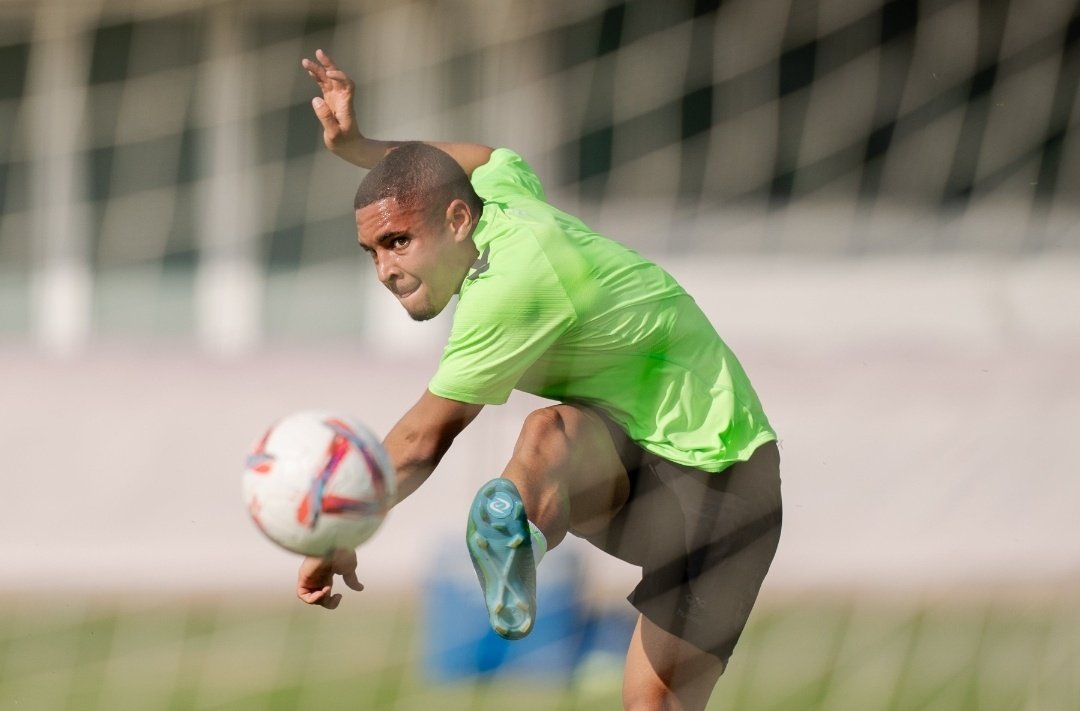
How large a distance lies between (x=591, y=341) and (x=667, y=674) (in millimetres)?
886

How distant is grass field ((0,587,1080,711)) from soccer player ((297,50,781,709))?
1441 mm

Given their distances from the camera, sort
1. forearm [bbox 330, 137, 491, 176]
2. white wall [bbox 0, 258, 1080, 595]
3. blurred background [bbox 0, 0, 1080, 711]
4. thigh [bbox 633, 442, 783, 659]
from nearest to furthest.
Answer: thigh [bbox 633, 442, 783, 659] → forearm [bbox 330, 137, 491, 176] → blurred background [bbox 0, 0, 1080, 711] → white wall [bbox 0, 258, 1080, 595]

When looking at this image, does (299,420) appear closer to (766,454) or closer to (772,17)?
(766,454)

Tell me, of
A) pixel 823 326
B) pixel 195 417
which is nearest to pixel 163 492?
pixel 195 417

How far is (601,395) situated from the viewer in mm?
3889

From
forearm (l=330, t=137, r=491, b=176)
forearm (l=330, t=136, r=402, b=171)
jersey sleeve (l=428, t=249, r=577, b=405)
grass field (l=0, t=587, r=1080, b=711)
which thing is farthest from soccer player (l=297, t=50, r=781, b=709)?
grass field (l=0, t=587, r=1080, b=711)

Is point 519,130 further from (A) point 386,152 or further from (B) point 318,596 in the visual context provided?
(B) point 318,596

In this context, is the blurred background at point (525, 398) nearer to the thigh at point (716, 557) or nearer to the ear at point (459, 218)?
the thigh at point (716, 557)

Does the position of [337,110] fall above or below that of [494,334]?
above

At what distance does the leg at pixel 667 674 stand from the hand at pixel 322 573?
34.6 inches

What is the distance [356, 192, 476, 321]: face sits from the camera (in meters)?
3.75

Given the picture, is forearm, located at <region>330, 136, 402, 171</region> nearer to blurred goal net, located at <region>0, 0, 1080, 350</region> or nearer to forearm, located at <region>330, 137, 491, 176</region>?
forearm, located at <region>330, 137, 491, 176</region>

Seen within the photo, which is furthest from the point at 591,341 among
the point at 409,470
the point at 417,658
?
the point at 417,658

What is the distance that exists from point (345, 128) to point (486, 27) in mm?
3266
